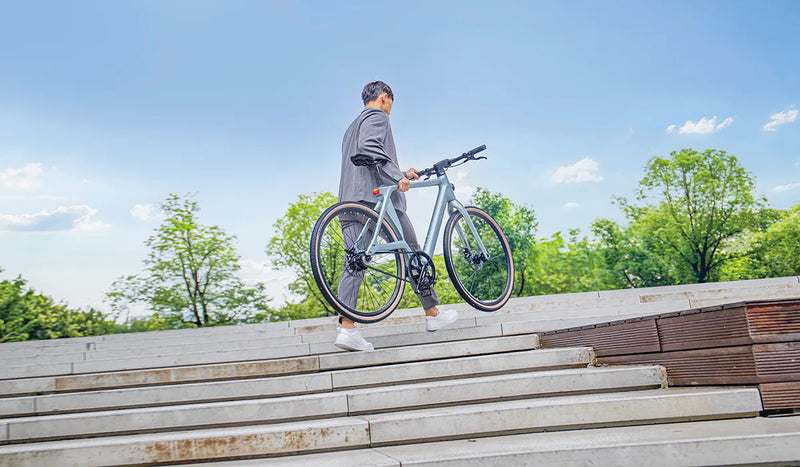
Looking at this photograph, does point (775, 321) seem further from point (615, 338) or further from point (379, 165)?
point (379, 165)

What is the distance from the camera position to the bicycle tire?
369cm

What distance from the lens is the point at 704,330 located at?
2.64 meters

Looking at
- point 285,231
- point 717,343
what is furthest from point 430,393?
point 285,231

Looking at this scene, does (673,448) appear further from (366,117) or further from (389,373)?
(366,117)

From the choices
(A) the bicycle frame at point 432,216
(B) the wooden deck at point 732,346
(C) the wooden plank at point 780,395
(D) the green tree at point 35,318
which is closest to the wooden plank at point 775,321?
(B) the wooden deck at point 732,346

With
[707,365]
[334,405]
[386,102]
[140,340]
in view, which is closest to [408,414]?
[334,405]

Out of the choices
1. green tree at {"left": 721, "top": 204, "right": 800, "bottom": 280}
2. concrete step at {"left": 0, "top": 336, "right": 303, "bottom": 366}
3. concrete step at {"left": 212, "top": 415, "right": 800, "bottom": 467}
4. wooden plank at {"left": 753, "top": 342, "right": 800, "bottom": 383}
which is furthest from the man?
green tree at {"left": 721, "top": 204, "right": 800, "bottom": 280}

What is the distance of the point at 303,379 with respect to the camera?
336 cm

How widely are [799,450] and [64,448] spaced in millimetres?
3108

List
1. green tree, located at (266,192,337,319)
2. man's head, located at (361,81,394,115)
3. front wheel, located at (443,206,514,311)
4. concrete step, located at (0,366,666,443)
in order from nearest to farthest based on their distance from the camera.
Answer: concrete step, located at (0,366,666,443) < man's head, located at (361,81,394,115) < front wheel, located at (443,206,514,311) < green tree, located at (266,192,337,319)

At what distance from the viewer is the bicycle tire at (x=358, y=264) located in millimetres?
3691

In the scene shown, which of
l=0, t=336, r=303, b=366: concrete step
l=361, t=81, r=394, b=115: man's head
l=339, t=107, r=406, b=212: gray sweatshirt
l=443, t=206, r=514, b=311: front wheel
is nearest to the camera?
l=339, t=107, r=406, b=212: gray sweatshirt

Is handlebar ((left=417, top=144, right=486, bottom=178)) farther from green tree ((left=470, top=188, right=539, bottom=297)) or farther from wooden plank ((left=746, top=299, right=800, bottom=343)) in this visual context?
green tree ((left=470, top=188, right=539, bottom=297))

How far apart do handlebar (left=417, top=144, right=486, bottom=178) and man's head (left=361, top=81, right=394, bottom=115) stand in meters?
0.57
